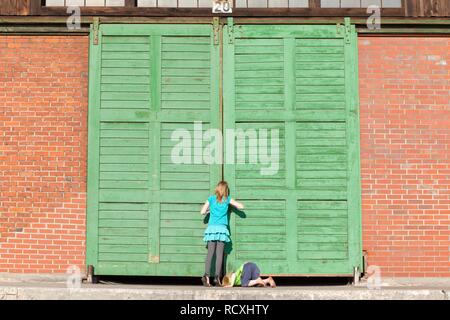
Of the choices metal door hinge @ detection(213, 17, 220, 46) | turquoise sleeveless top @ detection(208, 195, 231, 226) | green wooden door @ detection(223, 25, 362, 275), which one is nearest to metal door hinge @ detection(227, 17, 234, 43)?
green wooden door @ detection(223, 25, 362, 275)

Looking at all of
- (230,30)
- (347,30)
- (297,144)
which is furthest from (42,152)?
(347,30)

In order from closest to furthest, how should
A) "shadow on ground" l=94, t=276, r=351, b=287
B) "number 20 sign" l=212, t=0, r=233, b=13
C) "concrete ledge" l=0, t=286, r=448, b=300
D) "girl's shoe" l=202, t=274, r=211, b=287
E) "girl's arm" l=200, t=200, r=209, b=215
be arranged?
"concrete ledge" l=0, t=286, r=448, b=300
"girl's shoe" l=202, t=274, r=211, b=287
"girl's arm" l=200, t=200, r=209, b=215
"shadow on ground" l=94, t=276, r=351, b=287
"number 20 sign" l=212, t=0, r=233, b=13

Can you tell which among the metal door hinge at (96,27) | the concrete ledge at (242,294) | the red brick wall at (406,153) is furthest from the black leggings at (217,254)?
the metal door hinge at (96,27)

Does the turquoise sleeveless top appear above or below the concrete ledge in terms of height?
above

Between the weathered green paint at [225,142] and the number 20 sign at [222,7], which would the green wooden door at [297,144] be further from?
the number 20 sign at [222,7]

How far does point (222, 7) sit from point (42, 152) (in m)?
3.30

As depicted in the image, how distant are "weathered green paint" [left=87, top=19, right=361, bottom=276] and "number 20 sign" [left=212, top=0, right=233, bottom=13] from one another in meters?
0.31

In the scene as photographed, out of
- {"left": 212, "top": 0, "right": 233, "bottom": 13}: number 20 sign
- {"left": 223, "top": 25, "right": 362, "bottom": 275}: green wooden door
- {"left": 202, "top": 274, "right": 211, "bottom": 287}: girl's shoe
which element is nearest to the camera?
{"left": 202, "top": 274, "right": 211, "bottom": 287}: girl's shoe

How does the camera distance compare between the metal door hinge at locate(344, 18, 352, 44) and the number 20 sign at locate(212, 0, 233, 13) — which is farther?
the number 20 sign at locate(212, 0, 233, 13)

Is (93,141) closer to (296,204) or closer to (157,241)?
(157,241)

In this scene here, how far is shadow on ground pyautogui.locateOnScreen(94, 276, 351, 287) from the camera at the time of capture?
9844 mm

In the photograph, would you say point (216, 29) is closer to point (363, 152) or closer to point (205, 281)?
point (363, 152)

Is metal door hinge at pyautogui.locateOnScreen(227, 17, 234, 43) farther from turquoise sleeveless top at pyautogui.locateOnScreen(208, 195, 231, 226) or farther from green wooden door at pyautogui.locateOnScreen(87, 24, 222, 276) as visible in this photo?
turquoise sleeveless top at pyautogui.locateOnScreen(208, 195, 231, 226)

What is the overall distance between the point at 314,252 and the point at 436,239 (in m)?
1.70
